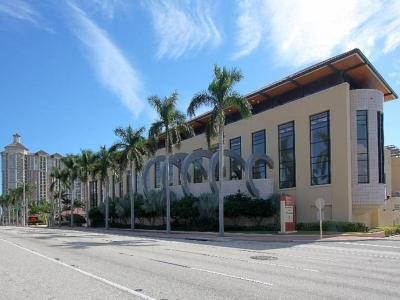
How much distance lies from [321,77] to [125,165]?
24432 mm

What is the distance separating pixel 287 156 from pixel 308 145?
2.99m

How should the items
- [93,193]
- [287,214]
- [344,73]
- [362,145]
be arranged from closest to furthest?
[287,214] < [362,145] < [344,73] < [93,193]

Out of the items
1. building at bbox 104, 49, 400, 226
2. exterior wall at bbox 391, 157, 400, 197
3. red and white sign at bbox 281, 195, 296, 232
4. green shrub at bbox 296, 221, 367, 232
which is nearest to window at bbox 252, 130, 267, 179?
building at bbox 104, 49, 400, 226

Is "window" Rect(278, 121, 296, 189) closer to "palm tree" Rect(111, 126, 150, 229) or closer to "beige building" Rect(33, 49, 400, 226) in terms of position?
"beige building" Rect(33, 49, 400, 226)

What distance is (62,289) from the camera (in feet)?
36.6

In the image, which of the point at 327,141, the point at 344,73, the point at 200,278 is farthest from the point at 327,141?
the point at 200,278

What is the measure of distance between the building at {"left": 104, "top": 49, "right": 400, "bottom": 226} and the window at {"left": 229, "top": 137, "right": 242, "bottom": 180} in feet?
6.37

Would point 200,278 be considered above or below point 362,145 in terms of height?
below

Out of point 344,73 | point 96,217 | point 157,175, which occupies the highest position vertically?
point 344,73

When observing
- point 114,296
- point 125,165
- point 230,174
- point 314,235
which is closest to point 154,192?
point 125,165

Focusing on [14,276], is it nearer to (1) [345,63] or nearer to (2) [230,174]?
(1) [345,63]

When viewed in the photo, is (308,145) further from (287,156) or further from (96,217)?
(96,217)

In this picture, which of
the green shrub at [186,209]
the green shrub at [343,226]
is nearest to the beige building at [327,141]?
the green shrub at [343,226]

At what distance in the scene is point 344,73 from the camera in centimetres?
4225
